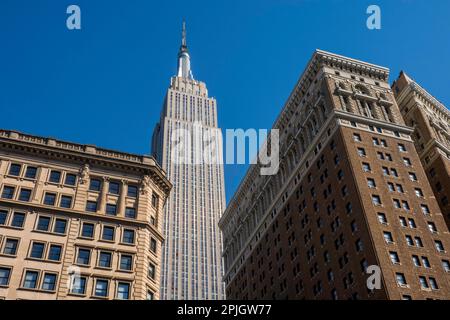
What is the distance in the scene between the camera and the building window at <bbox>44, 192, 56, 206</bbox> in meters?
57.2

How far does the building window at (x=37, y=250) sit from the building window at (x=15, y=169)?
9700mm

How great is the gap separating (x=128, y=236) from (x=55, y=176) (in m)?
11.5

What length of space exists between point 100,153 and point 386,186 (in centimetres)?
4205

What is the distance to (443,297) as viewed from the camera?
6319 cm

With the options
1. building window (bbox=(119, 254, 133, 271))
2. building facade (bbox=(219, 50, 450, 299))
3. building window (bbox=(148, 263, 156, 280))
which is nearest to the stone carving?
building window (bbox=(119, 254, 133, 271))

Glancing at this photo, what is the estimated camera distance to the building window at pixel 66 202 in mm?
57809

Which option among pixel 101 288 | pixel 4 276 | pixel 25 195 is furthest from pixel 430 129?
pixel 4 276

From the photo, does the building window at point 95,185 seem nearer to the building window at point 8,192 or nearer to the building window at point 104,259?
the building window at point 8,192

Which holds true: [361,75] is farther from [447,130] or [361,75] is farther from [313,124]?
[447,130]

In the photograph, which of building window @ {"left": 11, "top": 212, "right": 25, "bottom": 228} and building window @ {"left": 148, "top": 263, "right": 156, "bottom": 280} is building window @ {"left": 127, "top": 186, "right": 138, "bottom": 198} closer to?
building window @ {"left": 148, "top": 263, "right": 156, "bottom": 280}

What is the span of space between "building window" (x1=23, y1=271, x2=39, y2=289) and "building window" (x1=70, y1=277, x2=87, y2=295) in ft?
12.0

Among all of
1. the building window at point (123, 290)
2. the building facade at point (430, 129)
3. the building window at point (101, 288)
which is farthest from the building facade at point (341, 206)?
the building window at point (101, 288)
